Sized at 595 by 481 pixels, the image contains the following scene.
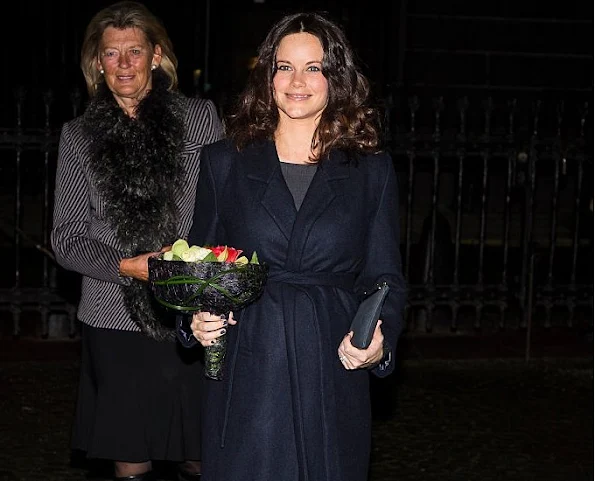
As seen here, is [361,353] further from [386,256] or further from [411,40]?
[411,40]

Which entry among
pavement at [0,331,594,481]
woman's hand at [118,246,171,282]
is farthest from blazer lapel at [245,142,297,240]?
pavement at [0,331,594,481]

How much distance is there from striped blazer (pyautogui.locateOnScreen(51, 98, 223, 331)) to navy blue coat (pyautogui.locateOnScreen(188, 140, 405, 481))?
0.86 metres

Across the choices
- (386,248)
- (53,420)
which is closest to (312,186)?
(386,248)

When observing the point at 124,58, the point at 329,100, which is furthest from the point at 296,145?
the point at 124,58

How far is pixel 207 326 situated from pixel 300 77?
790mm

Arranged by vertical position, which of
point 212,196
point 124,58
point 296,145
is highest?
point 124,58

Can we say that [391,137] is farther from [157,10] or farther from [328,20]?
[157,10]

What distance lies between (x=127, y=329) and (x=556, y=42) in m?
12.1

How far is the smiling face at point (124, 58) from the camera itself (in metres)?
4.98

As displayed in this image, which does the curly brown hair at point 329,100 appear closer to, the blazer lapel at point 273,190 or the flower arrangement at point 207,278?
the blazer lapel at point 273,190

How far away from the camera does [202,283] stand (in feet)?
12.2

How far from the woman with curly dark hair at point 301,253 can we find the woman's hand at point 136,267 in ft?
1.84

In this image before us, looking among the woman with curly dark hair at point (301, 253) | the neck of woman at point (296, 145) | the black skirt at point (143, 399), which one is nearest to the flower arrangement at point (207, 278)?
the woman with curly dark hair at point (301, 253)

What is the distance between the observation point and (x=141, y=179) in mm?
4930
